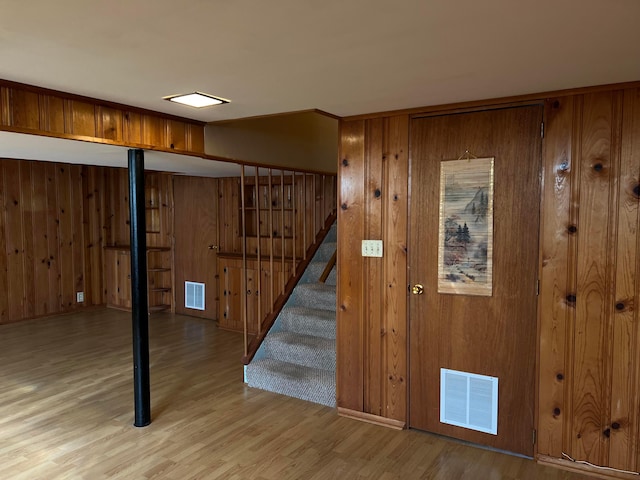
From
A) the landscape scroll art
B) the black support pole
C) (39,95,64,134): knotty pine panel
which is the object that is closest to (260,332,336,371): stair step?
the black support pole

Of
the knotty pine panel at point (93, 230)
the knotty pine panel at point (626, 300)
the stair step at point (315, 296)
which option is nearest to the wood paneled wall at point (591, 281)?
the knotty pine panel at point (626, 300)

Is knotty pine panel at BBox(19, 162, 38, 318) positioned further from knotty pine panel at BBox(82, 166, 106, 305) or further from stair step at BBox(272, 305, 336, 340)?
stair step at BBox(272, 305, 336, 340)

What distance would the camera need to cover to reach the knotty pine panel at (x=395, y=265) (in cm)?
309

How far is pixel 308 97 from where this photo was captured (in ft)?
8.83

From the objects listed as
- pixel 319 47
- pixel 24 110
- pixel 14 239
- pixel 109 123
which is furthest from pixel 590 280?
pixel 14 239

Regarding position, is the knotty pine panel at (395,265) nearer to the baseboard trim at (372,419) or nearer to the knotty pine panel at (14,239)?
the baseboard trim at (372,419)

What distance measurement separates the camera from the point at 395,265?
3.15 meters

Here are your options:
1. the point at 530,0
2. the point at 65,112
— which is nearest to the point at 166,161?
the point at 65,112

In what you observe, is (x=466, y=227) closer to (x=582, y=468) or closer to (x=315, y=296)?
(x=582, y=468)

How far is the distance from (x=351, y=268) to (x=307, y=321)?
41.1 inches

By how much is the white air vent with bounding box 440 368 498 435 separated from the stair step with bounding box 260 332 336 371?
3.33ft

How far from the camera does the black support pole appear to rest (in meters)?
3.11

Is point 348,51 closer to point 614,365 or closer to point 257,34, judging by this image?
point 257,34

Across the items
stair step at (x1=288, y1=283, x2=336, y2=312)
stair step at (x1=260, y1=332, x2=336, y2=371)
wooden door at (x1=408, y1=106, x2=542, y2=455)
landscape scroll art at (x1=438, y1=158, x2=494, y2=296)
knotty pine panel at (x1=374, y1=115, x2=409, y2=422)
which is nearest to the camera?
wooden door at (x1=408, y1=106, x2=542, y2=455)
